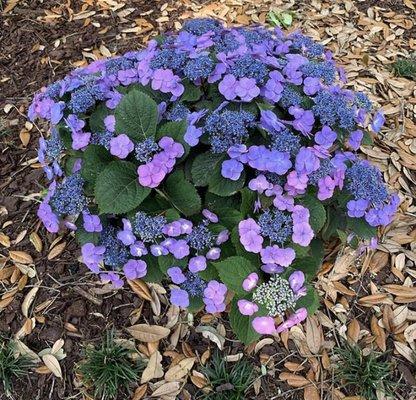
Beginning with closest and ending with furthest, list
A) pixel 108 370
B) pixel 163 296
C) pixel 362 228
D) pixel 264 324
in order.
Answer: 1. pixel 264 324
2. pixel 362 228
3. pixel 108 370
4. pixel 163 296

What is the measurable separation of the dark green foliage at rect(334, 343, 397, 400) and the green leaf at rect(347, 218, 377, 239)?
490 millimetres

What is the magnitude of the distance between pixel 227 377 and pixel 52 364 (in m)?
0.66

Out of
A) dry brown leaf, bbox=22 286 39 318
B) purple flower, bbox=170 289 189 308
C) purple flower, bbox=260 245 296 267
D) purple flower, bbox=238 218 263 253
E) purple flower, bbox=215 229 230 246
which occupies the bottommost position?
dry brown leaf, bbox=22 286 39 318

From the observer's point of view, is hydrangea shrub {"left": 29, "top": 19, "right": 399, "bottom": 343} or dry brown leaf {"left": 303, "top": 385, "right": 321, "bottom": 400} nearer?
hydrangea shrub {"left": 29, "top": 19, "right": 399, "bottom": 343}

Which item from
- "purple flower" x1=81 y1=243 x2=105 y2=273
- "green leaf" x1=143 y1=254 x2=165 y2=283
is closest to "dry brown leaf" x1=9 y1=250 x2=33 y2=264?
"purple flower" x1=81 y1=243 x2=105 y2=273

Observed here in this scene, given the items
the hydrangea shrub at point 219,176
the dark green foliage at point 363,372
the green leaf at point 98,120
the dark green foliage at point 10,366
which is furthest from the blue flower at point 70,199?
the dark green foliage at point 363,372

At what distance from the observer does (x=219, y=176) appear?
1818 mm

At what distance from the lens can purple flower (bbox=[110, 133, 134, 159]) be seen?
5.82 feet

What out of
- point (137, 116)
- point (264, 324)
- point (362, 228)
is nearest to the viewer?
point (264, 324)

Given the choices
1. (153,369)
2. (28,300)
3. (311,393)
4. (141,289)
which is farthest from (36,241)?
(311,393)

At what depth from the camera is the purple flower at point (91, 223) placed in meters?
1.85

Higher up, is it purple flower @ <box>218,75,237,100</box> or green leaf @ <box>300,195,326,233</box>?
purple flower @ <box>218,75,237,100</box>

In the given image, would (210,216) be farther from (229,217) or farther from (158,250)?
(158,250)

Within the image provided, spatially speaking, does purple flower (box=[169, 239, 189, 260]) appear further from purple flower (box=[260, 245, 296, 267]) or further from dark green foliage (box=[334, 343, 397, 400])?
dark green foliage (box=[334, 343, 397, 400])
